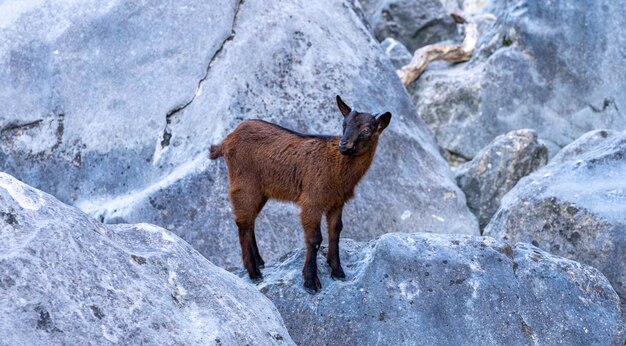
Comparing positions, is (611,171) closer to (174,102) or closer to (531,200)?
(531,200)

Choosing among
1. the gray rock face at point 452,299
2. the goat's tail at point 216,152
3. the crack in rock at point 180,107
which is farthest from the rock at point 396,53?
the gray rock face at point 452,299

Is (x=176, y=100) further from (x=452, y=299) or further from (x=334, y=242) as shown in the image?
(x=452, y=299)

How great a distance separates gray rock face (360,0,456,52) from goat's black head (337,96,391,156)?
12.2 meters

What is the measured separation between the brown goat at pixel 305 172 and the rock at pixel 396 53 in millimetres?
9402

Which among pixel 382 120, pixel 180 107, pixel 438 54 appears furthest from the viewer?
pixel 438 54

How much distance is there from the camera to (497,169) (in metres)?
12.7

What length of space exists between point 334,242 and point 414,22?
13018 millimetres

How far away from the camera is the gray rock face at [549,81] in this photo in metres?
14.9

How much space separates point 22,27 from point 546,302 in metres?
7.76

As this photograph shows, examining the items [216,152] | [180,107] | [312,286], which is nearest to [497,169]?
[180,107]

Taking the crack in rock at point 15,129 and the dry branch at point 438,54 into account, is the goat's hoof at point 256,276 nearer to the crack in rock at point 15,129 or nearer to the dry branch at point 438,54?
the crack in rock at point 15,129

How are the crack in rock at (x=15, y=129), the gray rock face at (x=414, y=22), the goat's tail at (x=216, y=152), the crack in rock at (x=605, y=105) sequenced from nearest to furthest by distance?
the goat's tail at (x=216, y=152), the crack in rock at (x=15, y=129), the crack in rock at (x=605, y=105), the gray rock face at (x=414, y=22)

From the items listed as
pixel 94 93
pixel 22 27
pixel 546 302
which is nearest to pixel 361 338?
pixel 546 302

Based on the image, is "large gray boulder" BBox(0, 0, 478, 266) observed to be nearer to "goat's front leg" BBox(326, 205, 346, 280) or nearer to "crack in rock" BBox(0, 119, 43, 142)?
"crack in rock" BBox(0, 119, 43, 142)
